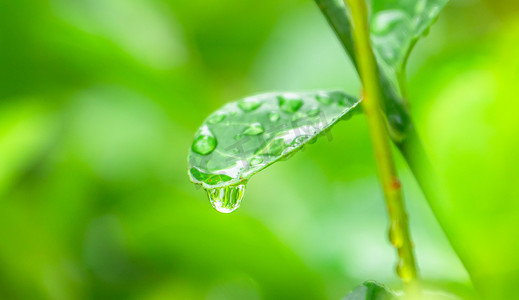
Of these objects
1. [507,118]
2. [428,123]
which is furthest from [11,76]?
[507,118]

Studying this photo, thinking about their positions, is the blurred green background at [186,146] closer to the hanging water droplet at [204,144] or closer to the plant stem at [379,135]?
the plant stem at [379,135]

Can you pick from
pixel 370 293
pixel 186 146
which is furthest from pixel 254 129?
pixel 186 146

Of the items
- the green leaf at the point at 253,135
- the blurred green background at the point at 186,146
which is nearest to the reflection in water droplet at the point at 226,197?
the green leaf at the point at 253,135

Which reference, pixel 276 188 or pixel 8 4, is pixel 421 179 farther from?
pixel 8 4

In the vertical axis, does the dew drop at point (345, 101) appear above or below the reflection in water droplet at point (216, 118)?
above

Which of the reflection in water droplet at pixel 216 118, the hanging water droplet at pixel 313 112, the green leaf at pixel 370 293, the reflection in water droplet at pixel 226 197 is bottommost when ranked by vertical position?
the green leaf at pixel 370 293

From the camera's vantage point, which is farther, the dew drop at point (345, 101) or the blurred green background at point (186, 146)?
the blurred green background at point (186, 146)
